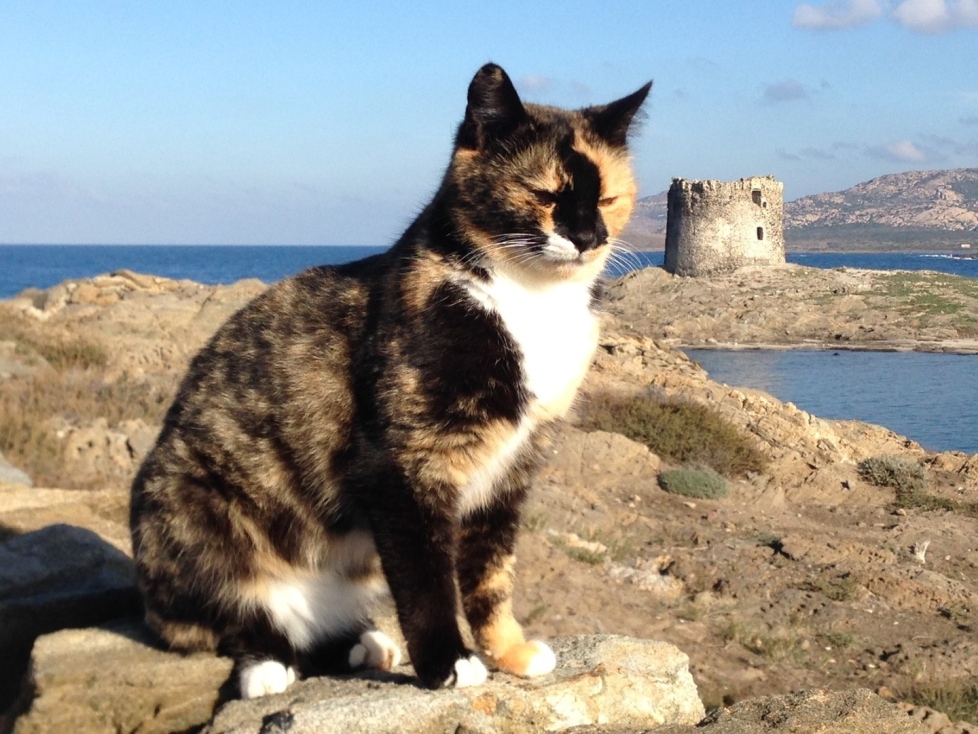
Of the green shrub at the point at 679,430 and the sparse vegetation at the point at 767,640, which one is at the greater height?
the green shrub at the point at 679,430

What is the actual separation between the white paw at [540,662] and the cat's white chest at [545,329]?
2.98ft

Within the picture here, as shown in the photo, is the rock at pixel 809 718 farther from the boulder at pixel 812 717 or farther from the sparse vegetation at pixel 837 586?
the sparse vegetation at pixel 837 586

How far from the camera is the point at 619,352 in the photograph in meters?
18.9

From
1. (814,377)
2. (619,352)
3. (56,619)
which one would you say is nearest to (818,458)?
(619,352)

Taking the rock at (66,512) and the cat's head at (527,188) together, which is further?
the rock at (66,512)

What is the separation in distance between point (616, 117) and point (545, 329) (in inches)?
34.8

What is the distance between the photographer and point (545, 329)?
3602mm

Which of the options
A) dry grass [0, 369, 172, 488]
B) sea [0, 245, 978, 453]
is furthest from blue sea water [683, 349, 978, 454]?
dry grass [0, 369, 172, 488]

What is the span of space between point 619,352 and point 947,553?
8.65 metres

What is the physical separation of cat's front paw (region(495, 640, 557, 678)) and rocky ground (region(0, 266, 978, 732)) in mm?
757

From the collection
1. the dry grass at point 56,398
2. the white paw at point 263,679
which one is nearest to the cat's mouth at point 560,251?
the white paw at point 263,679

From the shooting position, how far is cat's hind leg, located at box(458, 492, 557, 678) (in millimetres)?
3910

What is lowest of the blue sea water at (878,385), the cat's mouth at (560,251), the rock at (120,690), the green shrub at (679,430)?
the blue sea water at (878,385)

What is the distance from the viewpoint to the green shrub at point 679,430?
44.5 ft
